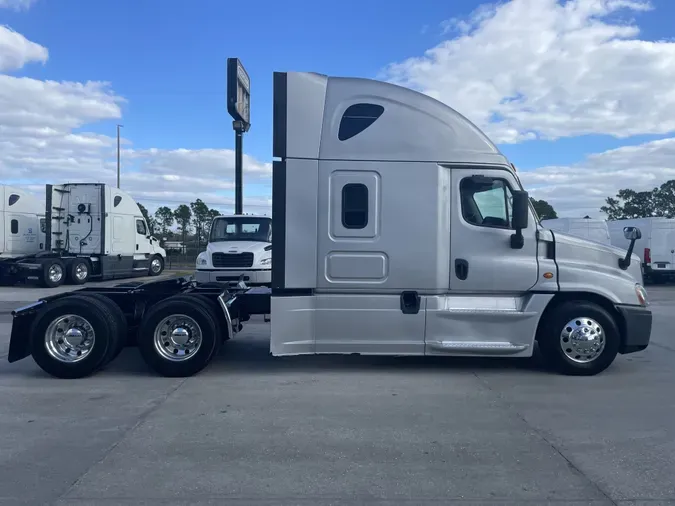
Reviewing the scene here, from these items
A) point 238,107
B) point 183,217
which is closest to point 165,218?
point 183,217

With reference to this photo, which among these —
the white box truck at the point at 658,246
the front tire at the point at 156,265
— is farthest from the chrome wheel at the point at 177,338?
the white box truck at the point at 658,246

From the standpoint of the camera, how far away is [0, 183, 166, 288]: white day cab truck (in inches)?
835

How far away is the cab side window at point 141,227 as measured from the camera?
24320 mm

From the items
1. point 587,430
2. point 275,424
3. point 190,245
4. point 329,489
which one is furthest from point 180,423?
point 190,245

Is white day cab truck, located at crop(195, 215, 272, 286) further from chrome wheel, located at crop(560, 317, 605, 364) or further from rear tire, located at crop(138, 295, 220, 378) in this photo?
chrome wheel, located at crop(560, 317, 605, 364)

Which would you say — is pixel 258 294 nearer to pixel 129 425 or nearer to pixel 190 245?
pixel 129 425

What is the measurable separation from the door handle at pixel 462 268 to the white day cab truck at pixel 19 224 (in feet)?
65.5

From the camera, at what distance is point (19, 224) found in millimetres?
22953

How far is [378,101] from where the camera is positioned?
7316 millimetres

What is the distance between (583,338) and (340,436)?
12.4 feet

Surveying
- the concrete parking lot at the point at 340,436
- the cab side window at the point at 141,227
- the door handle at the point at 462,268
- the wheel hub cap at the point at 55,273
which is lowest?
the concrete parking lot at the point at 340,436

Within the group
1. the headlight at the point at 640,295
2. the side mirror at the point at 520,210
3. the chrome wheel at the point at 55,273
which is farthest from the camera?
the chrome wheel at the point at 55,273

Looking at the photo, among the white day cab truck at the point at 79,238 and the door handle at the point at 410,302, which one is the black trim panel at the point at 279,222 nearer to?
the door handle at the point at 410,302

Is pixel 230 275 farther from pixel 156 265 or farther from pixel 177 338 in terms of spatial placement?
pixel 156 265
